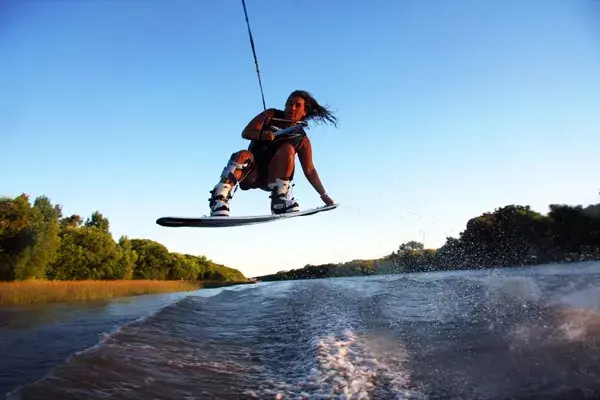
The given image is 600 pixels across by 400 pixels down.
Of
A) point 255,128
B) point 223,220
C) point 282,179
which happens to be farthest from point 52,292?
point 255,128

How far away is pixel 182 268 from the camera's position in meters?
78.2

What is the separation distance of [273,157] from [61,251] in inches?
1947

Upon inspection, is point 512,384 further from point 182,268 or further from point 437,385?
point 182,268

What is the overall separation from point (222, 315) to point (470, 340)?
17.9 ft

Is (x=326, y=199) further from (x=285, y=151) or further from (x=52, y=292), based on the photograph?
(x=52, y=292)

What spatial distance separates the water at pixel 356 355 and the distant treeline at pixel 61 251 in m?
35.5

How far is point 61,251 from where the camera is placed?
155ft

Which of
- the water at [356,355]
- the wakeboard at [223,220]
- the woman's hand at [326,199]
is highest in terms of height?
the woman's hand at [326,199]

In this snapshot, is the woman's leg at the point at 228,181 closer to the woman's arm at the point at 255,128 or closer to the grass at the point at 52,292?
the woman's arm at the point at 255,128

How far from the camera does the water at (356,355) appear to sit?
11.0 ft

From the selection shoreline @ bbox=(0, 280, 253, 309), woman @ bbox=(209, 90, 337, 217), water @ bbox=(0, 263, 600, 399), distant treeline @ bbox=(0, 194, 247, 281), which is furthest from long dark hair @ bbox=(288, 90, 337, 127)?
distant treeline @ bbox=(0, 194, 247, 281)

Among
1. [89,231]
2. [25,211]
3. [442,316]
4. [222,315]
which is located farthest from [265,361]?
[89,231]

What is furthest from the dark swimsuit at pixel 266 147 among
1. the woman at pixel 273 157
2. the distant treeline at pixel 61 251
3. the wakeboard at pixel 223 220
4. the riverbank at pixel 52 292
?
the distant treeline at pixel 61 251

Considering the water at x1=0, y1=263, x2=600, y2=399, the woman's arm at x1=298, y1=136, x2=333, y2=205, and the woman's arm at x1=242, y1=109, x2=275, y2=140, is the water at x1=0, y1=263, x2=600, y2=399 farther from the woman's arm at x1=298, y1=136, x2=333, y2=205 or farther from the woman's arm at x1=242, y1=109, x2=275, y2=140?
the woman's arm at x1=242, y1=109, x2=275, y2=140
